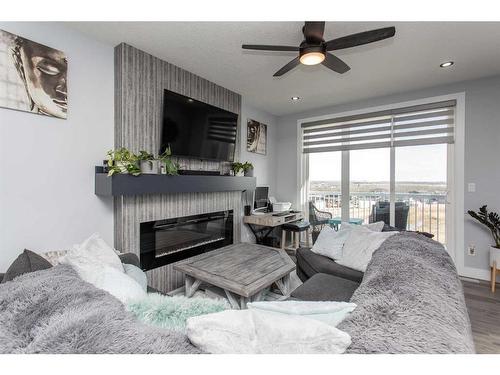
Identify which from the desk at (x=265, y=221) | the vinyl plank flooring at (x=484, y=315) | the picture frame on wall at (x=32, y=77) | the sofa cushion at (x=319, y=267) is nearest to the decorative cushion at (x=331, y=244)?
the sofa cushion at (x=319, y=267)

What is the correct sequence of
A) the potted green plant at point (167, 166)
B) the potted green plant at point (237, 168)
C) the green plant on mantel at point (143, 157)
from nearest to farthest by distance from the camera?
the green plant on mantel at point (143, 157)
the potted green plant at point (167, 166)
the potted green plant at point (237, 168)

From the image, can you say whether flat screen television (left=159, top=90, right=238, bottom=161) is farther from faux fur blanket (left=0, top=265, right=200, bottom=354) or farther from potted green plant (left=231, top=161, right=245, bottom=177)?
faux fur blanket (left=0, top=265, right=200, bottom=354)

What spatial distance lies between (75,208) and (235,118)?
86.2 inches

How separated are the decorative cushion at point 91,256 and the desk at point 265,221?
2.28 m

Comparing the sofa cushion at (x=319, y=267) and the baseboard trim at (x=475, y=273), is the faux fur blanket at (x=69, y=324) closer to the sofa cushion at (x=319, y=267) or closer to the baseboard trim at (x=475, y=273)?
the sofa cushion at (x=319, y=267)

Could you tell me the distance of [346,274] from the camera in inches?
75.8

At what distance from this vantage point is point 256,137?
13.5 feet

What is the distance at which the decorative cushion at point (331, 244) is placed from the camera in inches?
85.7

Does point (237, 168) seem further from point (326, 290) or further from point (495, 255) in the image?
point (495, 255)

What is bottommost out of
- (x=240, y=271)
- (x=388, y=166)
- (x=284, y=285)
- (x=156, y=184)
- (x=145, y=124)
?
(x=284, y=285)

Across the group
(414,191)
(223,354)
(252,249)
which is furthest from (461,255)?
(223,354)

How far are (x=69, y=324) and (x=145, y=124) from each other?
6.86ft

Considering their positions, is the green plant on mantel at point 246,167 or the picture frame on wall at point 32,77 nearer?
the picture frame on wall at point 32,77

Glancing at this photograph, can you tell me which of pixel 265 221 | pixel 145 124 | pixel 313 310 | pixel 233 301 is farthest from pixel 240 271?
pixel 145 124
